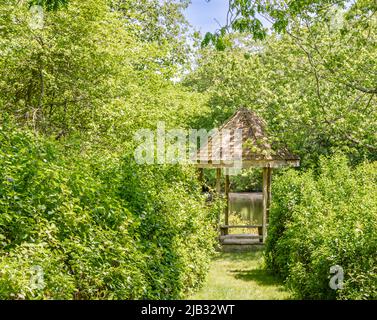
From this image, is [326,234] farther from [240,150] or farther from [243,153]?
[240,150]

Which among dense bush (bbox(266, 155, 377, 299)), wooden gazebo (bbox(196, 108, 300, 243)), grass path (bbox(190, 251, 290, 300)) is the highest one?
wooden gazebo (bbox(196, 108, 300, 243))

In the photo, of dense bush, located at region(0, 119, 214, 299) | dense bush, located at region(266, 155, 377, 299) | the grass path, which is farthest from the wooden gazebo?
dense bush, located at region(0, 119, 214, 299)

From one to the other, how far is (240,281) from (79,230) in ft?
22.9

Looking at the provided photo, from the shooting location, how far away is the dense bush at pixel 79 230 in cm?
397

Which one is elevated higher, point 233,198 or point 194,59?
point 194,59

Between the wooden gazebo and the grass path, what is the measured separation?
5.26ft

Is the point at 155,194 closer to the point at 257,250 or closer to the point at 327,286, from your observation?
the point at 327,286

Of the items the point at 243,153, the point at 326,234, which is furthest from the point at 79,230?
the point at 243,153

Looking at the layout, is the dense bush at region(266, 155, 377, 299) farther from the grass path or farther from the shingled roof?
the shingled roof

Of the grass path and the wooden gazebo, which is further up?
the wooden gazebo

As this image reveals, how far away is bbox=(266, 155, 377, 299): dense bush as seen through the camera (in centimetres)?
626

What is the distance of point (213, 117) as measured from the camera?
89.9ft
